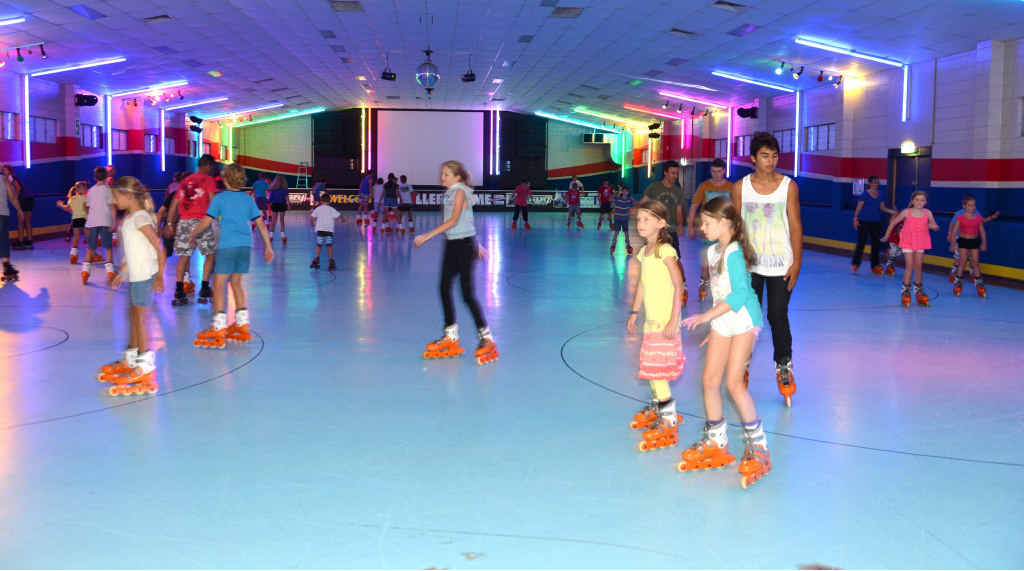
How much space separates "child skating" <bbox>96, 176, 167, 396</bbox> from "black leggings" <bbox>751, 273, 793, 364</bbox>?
3261 mm

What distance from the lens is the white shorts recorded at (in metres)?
3.63

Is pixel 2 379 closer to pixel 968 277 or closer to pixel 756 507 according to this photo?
pixel 756 507

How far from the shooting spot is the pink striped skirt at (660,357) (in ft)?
13.0

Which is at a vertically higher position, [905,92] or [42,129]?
[905,92]

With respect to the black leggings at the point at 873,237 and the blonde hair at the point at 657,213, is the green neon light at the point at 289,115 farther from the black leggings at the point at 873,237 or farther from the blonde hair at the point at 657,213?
the blonde hair at the point at 657,213

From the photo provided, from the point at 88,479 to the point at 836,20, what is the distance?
12.1 meters

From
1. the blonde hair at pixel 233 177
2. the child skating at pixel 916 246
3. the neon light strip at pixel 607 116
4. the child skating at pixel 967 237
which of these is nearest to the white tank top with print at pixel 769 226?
the blonde hair at pixel 233 177

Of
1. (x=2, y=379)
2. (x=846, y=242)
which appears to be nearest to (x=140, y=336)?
(x=2, y=379)

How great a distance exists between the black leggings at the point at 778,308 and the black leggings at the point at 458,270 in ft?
6.38

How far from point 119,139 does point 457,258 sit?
22.0 m


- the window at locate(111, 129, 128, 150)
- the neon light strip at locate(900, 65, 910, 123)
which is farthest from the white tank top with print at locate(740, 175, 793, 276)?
the window at locate(111, 129, 128, 150)

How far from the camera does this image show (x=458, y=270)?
6.11 metres

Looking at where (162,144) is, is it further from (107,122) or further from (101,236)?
(101,236)

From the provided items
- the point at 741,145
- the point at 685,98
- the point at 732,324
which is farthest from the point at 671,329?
the point at 685,98
